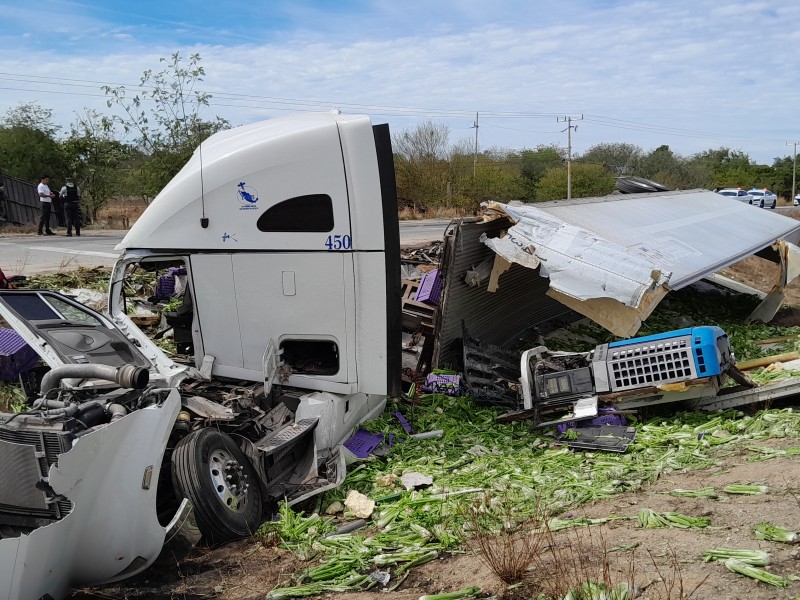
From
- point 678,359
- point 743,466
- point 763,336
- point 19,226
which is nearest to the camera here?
point 743,466

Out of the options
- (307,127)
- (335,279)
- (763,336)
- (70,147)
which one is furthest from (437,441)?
(70,147)

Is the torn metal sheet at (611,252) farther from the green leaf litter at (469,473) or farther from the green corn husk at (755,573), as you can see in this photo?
the green corn husk at (755,573)

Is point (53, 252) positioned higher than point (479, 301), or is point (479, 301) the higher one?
point (53, 252)

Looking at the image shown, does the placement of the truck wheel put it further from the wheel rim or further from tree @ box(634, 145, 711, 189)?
tree @ box(634, 145, 711, 189)

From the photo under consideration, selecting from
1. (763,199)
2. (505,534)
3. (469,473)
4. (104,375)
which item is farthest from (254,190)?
(763,199)

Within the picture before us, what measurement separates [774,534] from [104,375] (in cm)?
407

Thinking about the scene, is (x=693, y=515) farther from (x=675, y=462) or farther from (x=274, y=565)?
(x=274, y=565)

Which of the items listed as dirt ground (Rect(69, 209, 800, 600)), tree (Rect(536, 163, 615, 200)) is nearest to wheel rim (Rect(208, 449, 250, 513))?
dirt ground (Rect(69, 209, 800, 600))

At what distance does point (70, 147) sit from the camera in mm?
29391

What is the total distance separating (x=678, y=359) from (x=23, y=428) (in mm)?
5568

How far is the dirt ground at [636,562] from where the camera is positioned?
3.65 meters

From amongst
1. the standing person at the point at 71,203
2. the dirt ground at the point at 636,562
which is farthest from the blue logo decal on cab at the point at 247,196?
the standing person at the point at 71,203

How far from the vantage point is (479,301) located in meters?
9.77

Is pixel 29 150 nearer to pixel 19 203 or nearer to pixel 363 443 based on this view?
pixel 19 203
